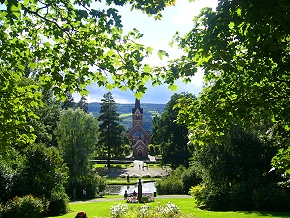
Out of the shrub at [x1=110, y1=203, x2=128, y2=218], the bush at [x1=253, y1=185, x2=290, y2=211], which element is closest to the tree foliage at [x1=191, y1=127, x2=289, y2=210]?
the bush at [x1=253, y1=185, x2=290, y2=211]

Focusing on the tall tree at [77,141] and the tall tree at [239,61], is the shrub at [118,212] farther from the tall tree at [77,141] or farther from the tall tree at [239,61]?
the tall tree at [77,141]

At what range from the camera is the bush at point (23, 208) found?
56.5ft

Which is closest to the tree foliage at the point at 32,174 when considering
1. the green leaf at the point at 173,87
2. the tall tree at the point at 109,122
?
the green leaf at the point at 173,87

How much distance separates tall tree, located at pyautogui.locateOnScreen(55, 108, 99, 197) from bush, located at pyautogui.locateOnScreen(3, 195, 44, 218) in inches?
611

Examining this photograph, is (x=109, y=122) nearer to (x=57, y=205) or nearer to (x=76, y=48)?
(x=57, y=205)

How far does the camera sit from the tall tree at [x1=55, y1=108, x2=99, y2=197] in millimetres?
34906

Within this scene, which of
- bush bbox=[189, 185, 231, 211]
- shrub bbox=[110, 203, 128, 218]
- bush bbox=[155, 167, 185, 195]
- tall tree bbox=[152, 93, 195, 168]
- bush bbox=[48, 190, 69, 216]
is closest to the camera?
shrub bbox=[110, 203, 128, 218]

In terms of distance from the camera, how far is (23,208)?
1745 cm

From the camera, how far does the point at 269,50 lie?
5.55 metres

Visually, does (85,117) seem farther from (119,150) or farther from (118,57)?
(119,150)

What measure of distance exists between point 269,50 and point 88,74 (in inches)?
143

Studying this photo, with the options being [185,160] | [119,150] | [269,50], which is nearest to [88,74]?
[269,50]

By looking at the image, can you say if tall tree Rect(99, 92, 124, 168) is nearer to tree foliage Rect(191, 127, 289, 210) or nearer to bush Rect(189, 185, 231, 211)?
tree foliage Rect(191, 127, 289, 210)

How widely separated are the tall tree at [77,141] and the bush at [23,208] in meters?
15.5
